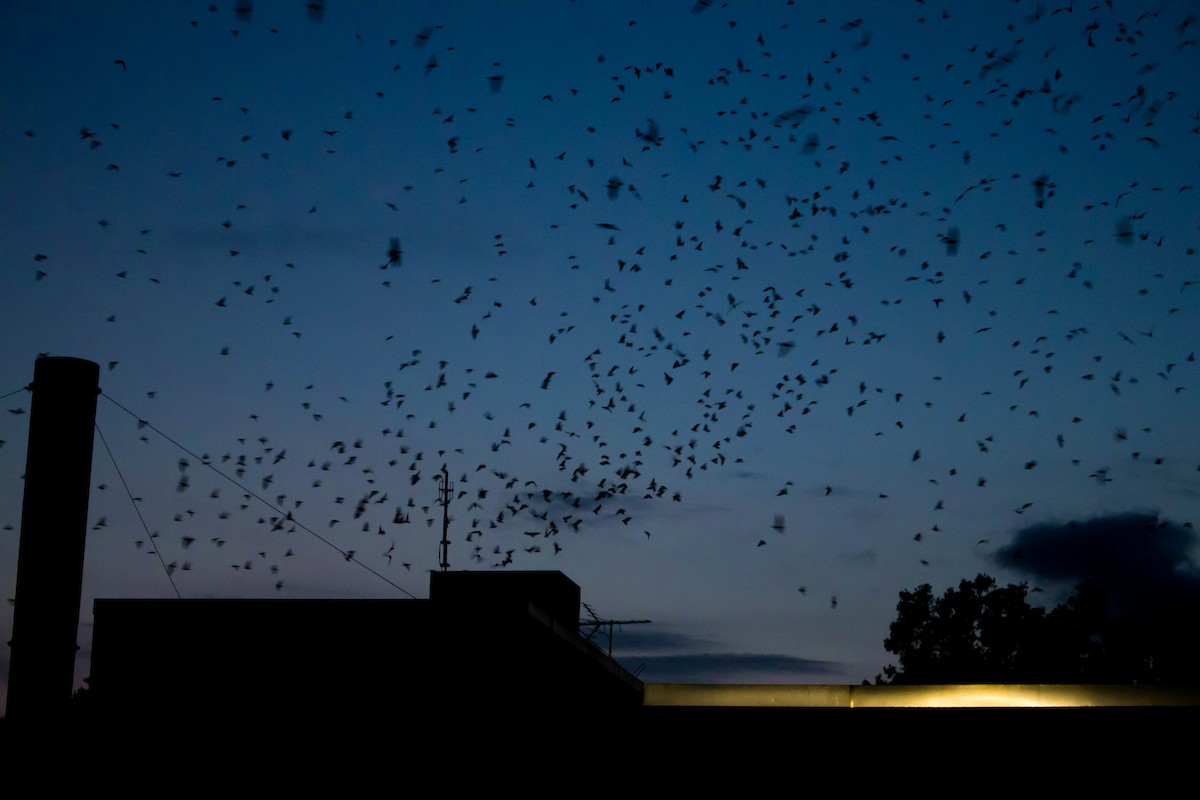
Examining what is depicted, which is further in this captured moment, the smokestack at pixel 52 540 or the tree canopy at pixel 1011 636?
the tree canopy at pixel 1011 636

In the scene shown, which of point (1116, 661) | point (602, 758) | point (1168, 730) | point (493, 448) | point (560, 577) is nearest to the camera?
point (1168, 730)

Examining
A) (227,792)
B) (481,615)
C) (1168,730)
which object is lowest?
(227,792)

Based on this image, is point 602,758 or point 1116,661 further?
point 1116,661

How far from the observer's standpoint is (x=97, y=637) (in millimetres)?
18266

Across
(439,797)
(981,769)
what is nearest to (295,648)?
(439,797)

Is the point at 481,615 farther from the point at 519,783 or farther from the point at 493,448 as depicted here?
the point at 493,448

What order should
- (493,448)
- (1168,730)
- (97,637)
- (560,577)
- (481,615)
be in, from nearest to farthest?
(1168,730) → (481,615) → (97,637) → (493,448) → (560,577)

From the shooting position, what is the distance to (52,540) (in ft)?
41.3

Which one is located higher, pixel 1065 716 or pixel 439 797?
pixel 1065 716

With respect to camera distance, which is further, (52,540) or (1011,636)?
(1011,636)

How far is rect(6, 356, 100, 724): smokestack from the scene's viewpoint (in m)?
12.4

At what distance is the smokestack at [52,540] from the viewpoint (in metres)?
12.4

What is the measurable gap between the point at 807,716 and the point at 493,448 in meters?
9.37

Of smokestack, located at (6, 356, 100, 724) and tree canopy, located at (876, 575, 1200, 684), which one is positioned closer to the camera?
smokestack, located at (6, 356, 100, 724)
